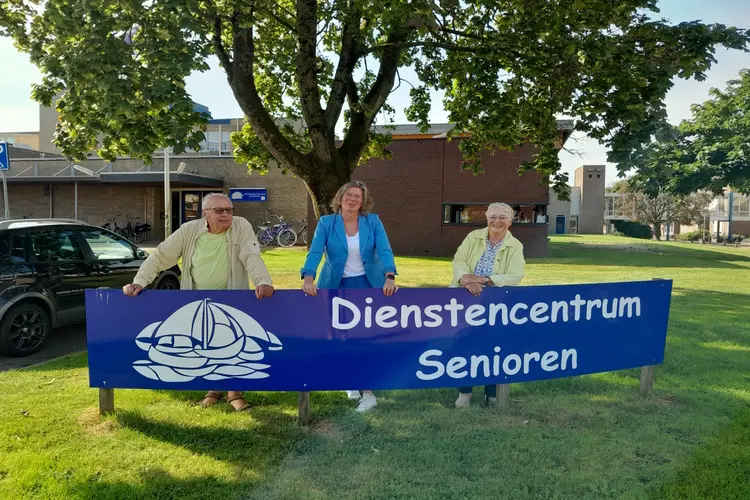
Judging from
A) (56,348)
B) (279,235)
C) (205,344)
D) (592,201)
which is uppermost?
(592,201)

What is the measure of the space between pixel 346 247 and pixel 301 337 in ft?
2.76

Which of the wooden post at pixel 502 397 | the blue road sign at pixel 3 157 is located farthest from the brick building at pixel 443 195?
the wooden post at pixel 502 397

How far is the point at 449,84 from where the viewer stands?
37.8 ft

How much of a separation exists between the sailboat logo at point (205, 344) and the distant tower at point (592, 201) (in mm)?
71989

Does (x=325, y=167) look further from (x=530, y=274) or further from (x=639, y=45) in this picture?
(x=530, y=274)

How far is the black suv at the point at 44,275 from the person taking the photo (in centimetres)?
619

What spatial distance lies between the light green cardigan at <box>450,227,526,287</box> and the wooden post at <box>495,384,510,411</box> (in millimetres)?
817

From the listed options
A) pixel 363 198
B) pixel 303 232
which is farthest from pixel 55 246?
pixel 303 232

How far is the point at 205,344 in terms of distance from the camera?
12.5ft

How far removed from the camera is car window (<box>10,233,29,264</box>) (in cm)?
623

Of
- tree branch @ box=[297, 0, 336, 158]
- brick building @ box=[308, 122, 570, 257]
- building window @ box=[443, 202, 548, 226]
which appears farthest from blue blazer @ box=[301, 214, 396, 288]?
brick building @ box=[308, 122, 570, 257]

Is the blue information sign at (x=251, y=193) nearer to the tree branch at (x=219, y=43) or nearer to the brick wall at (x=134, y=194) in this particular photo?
the brick wall at (x=134, y=194)

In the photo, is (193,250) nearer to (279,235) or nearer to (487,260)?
(487,260)

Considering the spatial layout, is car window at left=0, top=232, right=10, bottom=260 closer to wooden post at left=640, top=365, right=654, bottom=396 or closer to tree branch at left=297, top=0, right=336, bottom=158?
tree branch at left=297, top=0, right=336, bottom=158
